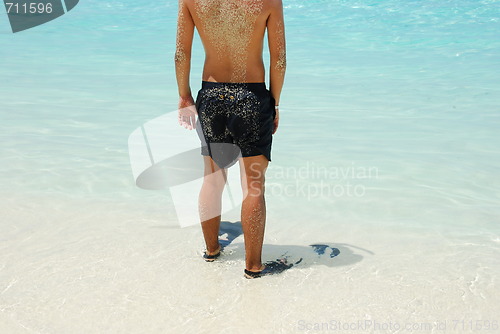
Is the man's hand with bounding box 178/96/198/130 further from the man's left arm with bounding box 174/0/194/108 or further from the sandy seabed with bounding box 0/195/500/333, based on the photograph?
the sandy seabed with bounding box 0/195/500/333

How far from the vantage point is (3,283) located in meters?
3.51

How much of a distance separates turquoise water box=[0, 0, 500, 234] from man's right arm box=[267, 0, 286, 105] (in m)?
1.50

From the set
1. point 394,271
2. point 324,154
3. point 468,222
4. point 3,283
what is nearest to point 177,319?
point 3,283

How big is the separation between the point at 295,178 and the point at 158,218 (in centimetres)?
149

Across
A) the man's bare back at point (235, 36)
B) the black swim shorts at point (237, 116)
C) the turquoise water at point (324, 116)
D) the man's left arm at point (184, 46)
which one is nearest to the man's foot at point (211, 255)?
the black swim shorts at point (237, 116)

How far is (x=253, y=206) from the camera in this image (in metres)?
3.61

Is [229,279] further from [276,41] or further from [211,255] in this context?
[276,41]

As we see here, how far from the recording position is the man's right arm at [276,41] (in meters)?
3.32

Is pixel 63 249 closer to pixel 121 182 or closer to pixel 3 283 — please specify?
pixel 3 283

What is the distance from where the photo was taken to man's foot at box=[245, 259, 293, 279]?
3.68 meters

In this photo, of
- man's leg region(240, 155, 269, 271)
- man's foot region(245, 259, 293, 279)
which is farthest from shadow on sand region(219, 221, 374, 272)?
man's leg region(240, 155, 269, 271)

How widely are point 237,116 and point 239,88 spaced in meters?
0.16

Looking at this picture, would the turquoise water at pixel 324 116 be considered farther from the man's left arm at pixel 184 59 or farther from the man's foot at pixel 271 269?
the man's left arm at pixel 184 59

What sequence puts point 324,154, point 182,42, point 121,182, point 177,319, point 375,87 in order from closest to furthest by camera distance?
point 177,319, point 182,42, point 121,182, point 324,154, point 375,87
